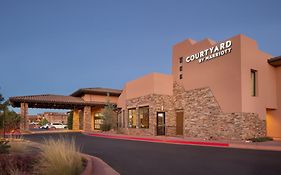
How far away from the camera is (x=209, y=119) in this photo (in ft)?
68.1

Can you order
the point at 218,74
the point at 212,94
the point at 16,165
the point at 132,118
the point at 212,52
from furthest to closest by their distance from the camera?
the point at 132,118, the point at 212,52, the point at 212,94, the point at 218,74, the point at 16,165

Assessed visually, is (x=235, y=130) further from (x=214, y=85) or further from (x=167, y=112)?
(x=167, y=112)

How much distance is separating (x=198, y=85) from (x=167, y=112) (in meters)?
4.76

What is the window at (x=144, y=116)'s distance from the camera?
85.3 feet

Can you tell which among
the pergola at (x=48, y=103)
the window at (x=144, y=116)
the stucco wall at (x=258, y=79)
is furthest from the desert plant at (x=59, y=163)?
the pergola at (x=48, y=103)

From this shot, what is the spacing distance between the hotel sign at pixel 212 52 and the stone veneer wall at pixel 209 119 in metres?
2.72

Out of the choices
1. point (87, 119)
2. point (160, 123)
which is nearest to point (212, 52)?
point (160, 123)

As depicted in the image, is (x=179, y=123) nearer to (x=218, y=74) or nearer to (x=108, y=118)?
(x=218, y=74)

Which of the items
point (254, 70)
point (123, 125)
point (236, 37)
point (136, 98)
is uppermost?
point (236, 37)

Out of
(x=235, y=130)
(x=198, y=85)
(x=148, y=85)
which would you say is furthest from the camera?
(x=148, y=85)

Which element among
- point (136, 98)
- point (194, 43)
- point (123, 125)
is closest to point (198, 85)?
point (194, 43)

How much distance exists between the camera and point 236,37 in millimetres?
18859

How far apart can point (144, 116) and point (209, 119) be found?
785 centimetres

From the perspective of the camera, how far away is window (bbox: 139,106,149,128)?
26.0 m
